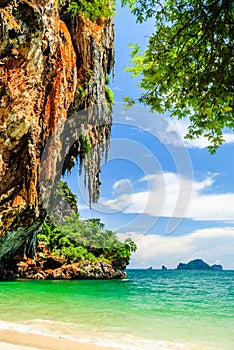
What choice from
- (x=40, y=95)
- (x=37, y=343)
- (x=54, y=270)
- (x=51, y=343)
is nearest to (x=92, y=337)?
(x=51, y=343)

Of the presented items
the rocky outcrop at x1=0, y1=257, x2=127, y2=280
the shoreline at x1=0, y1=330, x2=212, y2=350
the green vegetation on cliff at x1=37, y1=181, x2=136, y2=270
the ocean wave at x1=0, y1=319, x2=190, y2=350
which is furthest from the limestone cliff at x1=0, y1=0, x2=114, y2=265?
the green vegetation on cliff at x1=37, y1=181, x2=136, y2=270

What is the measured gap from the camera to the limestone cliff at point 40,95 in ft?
32.6

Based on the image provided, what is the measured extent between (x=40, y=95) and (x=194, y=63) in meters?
8.69

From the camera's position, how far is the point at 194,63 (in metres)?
3.79

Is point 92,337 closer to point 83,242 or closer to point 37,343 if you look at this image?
point 37,343

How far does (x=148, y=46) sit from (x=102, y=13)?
992mm

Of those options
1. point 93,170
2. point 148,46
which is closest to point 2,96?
point 148,46

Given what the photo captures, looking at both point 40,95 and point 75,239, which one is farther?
point 75,239

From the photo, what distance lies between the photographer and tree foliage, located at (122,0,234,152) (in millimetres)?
3281

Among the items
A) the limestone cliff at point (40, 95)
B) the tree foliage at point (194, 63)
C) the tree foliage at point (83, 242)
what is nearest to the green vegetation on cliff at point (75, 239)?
the tree foliage at point (83, 242)

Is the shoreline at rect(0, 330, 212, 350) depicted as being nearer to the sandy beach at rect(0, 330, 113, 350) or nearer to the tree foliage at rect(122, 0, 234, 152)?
the sandy beach at rect(0, 330, 113, 350)

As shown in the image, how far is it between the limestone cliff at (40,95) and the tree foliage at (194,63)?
596cm

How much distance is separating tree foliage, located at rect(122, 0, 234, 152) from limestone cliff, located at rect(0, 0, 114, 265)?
5.96 m

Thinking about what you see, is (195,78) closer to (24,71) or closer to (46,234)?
Answer: (24,71)
